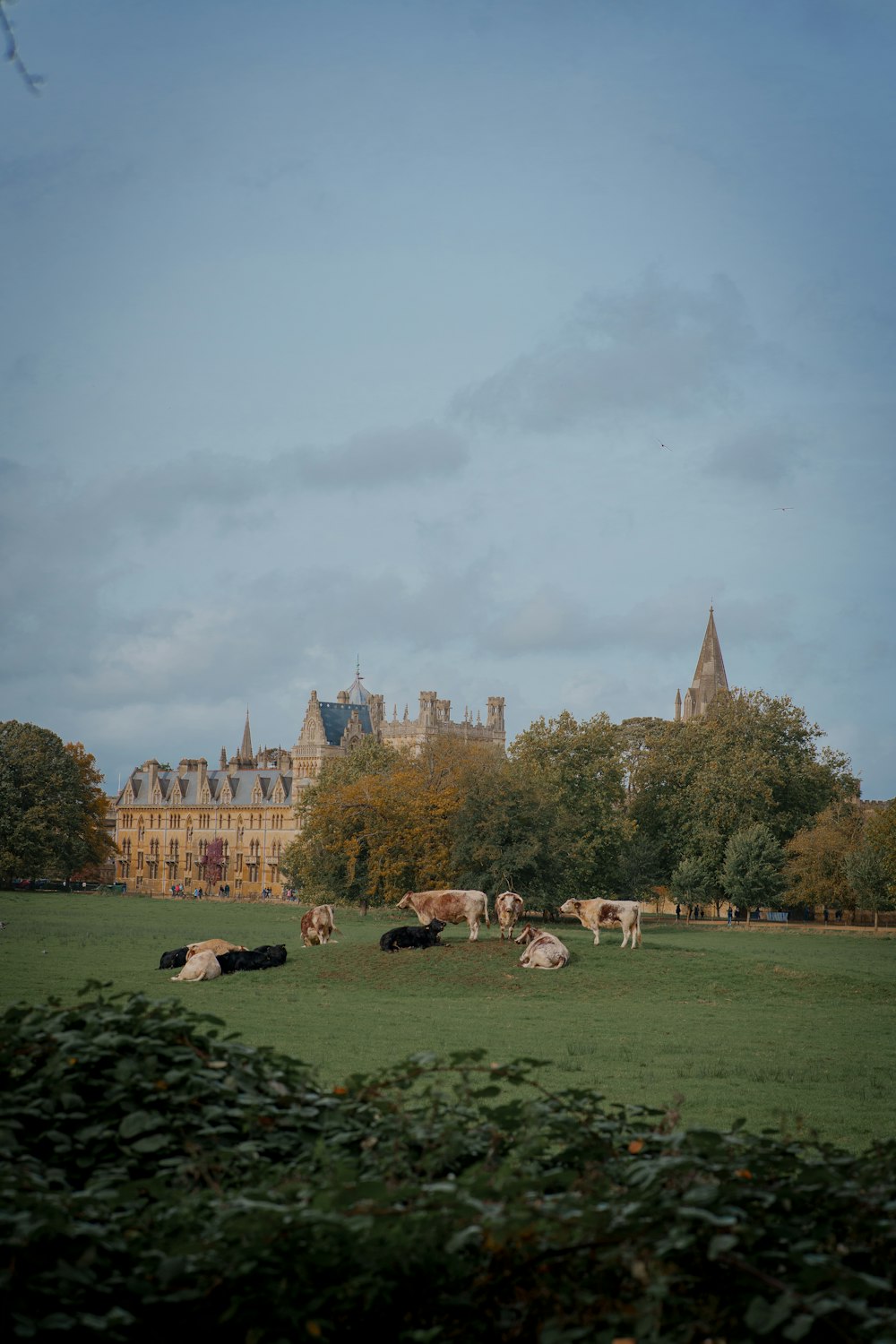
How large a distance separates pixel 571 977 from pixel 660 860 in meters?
61.8

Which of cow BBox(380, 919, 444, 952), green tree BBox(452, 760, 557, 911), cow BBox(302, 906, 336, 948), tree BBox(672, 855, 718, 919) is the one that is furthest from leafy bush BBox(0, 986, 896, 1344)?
tree BBox(672, 855, 718, 919)

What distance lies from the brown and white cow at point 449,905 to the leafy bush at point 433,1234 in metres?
28.7

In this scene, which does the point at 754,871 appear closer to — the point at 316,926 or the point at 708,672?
the point at 316,926

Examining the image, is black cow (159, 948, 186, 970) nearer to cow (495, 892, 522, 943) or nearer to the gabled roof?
cow (495, 892, 522, 943)

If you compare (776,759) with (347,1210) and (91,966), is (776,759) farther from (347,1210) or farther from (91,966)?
(347,1210)

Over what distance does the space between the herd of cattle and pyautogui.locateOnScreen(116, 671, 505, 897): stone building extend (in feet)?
408

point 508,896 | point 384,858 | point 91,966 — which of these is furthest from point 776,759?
point 91,966

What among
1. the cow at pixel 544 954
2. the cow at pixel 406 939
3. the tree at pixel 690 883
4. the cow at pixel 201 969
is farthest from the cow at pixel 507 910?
the tree at pixel 690 883

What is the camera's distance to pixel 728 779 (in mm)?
91938

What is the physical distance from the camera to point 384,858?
53688 mm

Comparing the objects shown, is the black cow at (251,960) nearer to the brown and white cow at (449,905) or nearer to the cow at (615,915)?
the brown and white cow at (449,905)

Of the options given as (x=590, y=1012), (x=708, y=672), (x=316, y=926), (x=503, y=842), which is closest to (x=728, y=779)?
(x=503, y=842)

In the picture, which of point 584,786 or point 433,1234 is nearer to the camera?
point 433,1234

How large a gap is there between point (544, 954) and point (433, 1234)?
86.2 feet
